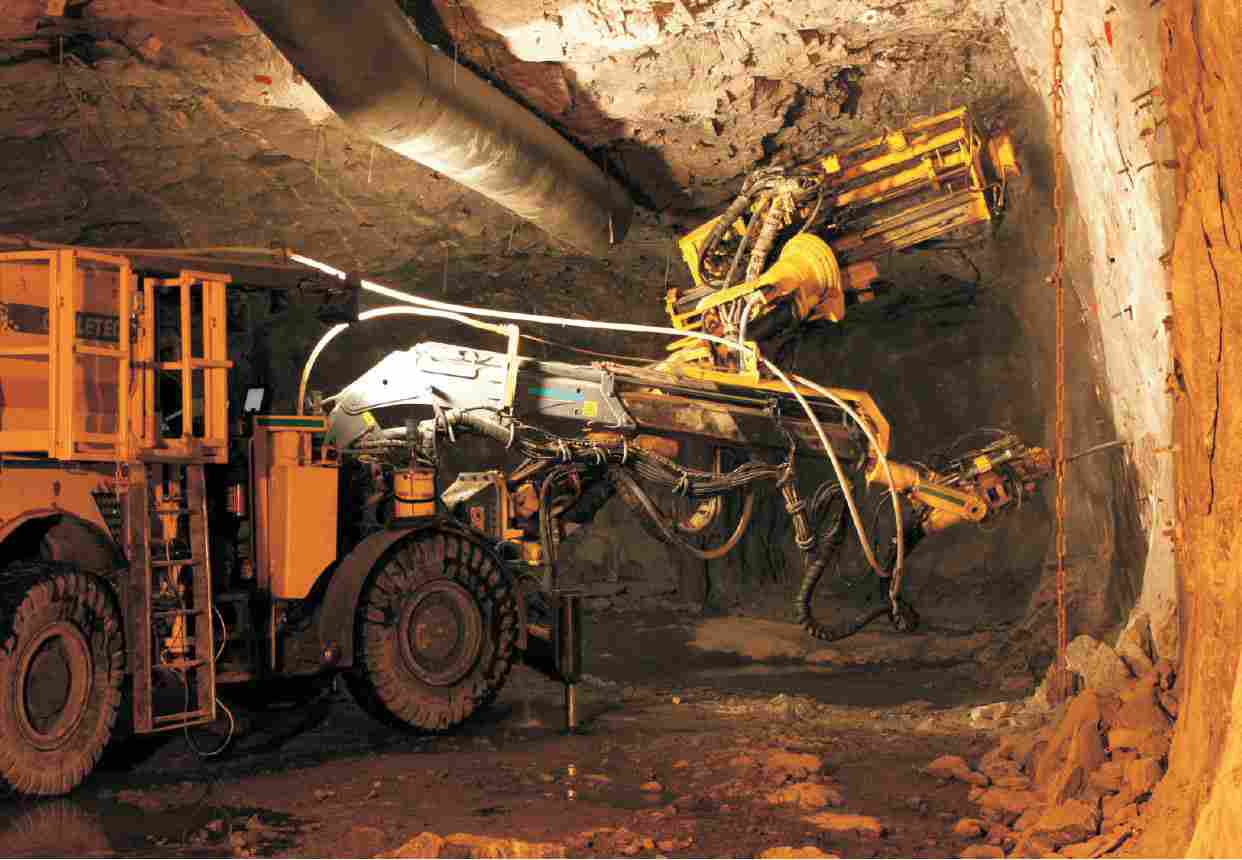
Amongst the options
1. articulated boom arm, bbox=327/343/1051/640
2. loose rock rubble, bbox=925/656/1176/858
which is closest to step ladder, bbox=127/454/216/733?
articulated boom arm, bbox=327/343/1051/640

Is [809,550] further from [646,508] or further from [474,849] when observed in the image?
[474,849]

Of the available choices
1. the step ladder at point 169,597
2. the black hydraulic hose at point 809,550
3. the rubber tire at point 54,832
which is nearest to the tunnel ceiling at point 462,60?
the black hydraulic hose at point 809,550

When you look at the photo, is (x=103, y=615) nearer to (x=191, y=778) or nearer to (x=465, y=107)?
(x=191, y=778)

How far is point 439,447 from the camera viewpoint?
8453mm

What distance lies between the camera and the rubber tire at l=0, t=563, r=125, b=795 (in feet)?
18.3

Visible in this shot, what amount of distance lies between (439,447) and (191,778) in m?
2.74

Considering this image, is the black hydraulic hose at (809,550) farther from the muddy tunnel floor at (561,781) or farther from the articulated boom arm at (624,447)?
the muddy tunnel floor at (561,781)

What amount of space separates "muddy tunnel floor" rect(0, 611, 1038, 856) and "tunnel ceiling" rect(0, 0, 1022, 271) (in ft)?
13.4

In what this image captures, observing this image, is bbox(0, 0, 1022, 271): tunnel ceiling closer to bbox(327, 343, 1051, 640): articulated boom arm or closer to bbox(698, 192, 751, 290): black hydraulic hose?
bbox(698, 192, 751, 290): black hydraulic hose

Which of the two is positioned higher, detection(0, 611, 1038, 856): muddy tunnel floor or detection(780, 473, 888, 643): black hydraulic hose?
detection(780, 473, 888, 643): black hydraulic hose

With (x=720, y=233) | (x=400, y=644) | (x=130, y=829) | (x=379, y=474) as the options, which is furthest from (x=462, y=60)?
(x=130, y=829)

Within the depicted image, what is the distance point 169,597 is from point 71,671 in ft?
1.88

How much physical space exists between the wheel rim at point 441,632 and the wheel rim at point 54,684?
1.92 metres

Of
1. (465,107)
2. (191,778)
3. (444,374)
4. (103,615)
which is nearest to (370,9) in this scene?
(465,107)
